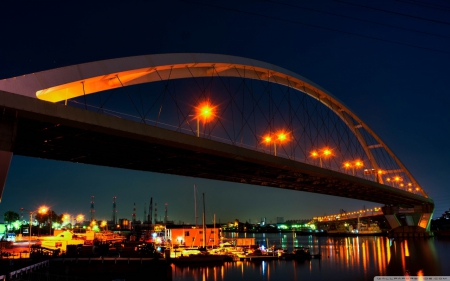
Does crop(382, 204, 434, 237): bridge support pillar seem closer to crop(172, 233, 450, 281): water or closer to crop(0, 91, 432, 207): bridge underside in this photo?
crop(172, 233, 450, 281): water

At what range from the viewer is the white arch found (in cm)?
1752

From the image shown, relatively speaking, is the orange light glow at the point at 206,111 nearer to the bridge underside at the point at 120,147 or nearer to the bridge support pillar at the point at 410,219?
the bridge underside at the point at 120,147

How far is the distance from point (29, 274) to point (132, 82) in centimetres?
1323

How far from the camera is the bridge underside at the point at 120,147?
1662 cm

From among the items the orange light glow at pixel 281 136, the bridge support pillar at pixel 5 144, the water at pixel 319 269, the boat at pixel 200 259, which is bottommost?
the water at pixel 319 269

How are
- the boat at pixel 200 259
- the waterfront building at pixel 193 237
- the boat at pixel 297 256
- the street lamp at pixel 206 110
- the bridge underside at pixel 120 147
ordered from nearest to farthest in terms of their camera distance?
the bridge underside at pixel 120 147, the street lamp at pixel 206 110, the boat at pixel 200 259, the boat at pixel 297 256, the waterfront building at pixel 193 237

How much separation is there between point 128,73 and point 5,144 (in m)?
7.82

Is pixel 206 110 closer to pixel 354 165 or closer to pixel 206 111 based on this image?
pixel 206 111

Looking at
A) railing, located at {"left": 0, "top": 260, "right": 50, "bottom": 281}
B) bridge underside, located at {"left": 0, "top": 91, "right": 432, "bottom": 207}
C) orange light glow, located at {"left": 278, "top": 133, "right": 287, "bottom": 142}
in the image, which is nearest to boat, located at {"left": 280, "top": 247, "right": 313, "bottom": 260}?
bridge underside, located at {"left": 0, "top": 91, "right": 432, "bottom": 207}

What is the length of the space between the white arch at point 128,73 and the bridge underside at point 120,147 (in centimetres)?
106

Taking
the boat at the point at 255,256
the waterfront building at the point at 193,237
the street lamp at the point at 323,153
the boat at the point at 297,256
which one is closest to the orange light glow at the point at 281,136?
the street lamp at the point at 323,153

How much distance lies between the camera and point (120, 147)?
24.2 m

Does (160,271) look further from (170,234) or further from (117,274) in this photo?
(170,234)

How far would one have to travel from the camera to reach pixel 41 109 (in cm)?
1692
